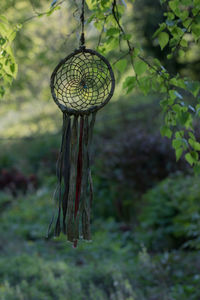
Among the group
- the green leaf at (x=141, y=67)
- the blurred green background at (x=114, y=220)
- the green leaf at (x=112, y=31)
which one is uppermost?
the green leaf at (x=112, y=31)

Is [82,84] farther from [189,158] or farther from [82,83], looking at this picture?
[189,158]

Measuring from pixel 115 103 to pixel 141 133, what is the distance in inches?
158

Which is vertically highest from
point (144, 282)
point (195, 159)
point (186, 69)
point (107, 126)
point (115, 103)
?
point (186, 69)

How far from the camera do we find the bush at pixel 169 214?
4123 millimetres

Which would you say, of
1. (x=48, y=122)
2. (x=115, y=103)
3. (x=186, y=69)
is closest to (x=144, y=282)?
(x=115, y=103)

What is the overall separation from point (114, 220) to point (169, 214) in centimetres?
126

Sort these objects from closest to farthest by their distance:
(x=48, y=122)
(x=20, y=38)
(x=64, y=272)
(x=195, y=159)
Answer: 1. (x=195, y=159)
2. (x=64, y=272)
3. (x=20, y=38)
4. (x=48, y=122)

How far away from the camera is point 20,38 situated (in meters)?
5.98

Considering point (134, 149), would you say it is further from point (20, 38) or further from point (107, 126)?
point (107, 126)

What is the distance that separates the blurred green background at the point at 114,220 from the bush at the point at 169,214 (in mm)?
12

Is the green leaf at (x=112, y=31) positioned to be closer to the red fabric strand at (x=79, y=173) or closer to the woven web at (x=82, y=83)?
the woven web at (x=82, y=83)

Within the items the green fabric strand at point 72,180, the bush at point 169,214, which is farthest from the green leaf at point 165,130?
the bush at point 169,214

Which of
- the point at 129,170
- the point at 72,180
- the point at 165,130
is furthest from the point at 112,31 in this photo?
the point at 129,170

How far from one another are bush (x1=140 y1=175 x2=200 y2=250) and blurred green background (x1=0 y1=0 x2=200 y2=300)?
12 millimetres
